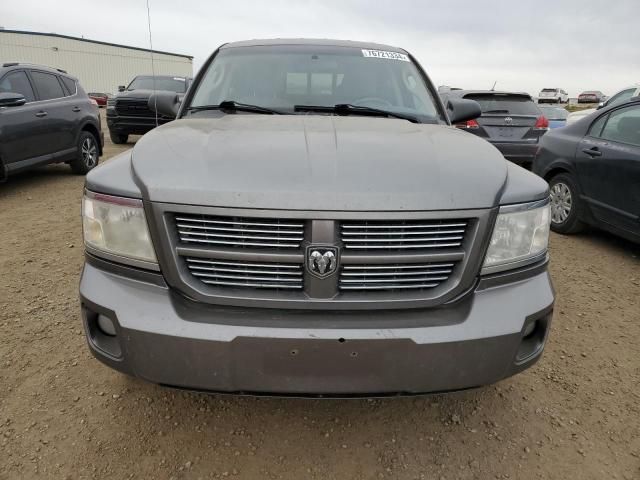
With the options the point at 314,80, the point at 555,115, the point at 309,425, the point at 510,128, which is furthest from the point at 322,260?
the point at 555,115

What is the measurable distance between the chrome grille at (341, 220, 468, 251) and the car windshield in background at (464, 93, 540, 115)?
7.06 metres

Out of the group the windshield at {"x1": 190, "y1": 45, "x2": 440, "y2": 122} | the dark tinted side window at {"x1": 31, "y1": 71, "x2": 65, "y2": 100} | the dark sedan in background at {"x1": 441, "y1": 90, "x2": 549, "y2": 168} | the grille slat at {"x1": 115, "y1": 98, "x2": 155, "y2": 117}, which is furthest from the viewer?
the grille slat at {"x1": 115, "y1": 98, "x2": 155, "y2": 117}

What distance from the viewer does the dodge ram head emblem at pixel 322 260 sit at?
1.61 m

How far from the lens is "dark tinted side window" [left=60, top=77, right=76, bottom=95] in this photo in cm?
745

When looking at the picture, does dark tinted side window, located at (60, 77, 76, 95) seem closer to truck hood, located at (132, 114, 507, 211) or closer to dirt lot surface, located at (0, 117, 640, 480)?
dirt lot surface, located at (0, 117, 640, 480)

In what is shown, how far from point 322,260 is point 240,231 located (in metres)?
0.30

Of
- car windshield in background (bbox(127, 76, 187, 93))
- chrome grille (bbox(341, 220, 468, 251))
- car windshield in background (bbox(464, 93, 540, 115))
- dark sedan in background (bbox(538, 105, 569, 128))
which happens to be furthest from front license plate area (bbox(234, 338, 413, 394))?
dark sedan in background (bbox(538, 105, 569, 128))

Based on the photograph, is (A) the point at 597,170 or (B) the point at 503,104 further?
(B) the point at 503,104

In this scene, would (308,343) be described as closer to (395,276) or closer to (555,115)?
(395,276)

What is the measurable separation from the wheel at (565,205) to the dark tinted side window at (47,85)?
696cm

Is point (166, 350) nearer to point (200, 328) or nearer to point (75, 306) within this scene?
point (200, 328)

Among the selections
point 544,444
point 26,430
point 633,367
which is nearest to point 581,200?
point 633,367

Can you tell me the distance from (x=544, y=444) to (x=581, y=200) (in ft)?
11.3

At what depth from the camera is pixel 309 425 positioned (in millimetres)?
2189
